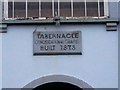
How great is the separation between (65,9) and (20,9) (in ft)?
3.11

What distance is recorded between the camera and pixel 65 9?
7016 millimetres

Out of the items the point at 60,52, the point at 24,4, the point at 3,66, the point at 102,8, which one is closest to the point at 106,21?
the point at 102,8

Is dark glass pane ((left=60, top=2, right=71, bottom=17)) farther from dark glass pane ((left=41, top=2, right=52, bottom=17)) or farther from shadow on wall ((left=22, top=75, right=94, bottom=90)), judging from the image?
shadow on wall ((left=22, top=75, right=94, bottom=90))

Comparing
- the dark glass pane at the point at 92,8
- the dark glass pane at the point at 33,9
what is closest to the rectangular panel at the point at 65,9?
the dark glass pane at the point at 92,8

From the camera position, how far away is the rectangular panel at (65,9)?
275 inches

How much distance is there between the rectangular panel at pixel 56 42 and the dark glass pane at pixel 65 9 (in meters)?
0.46

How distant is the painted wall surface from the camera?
21.7ft

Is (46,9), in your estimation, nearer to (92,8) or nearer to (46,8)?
(46,8)

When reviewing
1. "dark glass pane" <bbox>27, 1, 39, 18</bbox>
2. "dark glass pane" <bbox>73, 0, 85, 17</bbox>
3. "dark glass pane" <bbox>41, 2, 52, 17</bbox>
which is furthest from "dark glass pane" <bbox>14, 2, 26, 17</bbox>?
"dark glass pane" <bbox>73, 0, 85, 17</bbox>

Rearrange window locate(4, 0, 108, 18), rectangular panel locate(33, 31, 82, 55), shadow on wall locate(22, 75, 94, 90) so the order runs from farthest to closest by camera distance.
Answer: window locate(4, 0, 108, 18) < rectangular panel locate(33, 31, 82, 55) < shadow on wall locate(22, 75, 94, 90)

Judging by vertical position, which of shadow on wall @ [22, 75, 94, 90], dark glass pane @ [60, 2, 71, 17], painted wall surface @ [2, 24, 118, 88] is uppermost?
dark glass pane @ [60, 2, 71, 17]

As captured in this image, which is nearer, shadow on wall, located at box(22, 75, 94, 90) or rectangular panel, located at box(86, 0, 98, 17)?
shadow on wall, located at box(22, 75, 94, 90)

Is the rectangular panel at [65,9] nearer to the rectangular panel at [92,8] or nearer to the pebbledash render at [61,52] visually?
the pebbledash render at [61,52]

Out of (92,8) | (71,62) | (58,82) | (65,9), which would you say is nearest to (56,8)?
(65,9)
